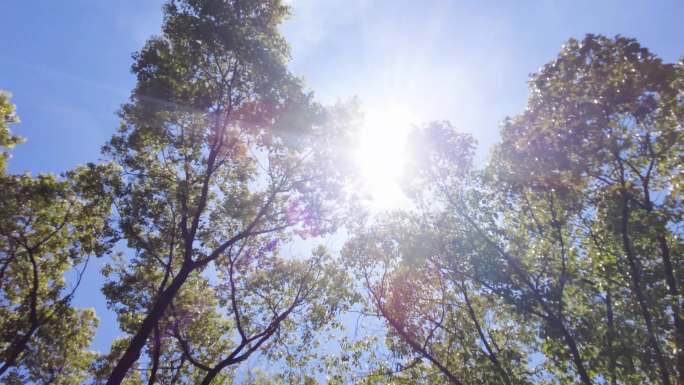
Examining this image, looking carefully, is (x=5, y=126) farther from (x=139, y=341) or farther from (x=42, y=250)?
(x=139, y=341)

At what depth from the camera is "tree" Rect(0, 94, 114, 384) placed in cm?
1567

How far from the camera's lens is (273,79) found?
16.2 m

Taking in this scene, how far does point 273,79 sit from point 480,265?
1131 cm

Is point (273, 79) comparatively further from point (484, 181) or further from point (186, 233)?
point (484, 181)

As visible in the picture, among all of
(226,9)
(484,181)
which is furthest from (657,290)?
(226,9)

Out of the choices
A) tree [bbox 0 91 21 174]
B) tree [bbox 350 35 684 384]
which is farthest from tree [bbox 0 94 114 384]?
tree [bbox 350 35 684 384]

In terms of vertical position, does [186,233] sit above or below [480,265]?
above

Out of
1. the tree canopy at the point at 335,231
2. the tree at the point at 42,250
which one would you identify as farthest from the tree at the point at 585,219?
the tree at the point at 42,250

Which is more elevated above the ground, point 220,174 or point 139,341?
point 220,174

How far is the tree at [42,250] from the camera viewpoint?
15672 mm

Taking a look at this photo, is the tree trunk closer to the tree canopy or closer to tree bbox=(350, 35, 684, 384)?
the tree canopy

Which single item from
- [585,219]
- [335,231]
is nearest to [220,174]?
[335,231]

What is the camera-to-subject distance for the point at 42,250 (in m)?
→ 17.4

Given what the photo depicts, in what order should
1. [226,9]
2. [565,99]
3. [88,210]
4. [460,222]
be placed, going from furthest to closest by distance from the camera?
[88,210] → [226,9] → [460,222] → [565,99]
